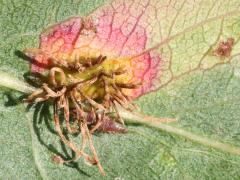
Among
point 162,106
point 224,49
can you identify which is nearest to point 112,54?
point 162,106

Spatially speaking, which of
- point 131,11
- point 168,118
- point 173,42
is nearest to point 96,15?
point 131,11

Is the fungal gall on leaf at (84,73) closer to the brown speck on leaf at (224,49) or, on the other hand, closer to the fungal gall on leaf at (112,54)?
the fungal gall on leaf at (112,54)

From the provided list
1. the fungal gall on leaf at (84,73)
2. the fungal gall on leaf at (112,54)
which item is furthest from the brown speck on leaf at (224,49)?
the fungal gall on leaf at (84,73)

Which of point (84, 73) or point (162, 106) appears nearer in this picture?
point (84, 73)

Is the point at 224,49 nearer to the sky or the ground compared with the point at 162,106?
nearer to the sky

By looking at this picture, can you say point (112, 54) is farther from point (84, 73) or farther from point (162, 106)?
point (162, 106)
